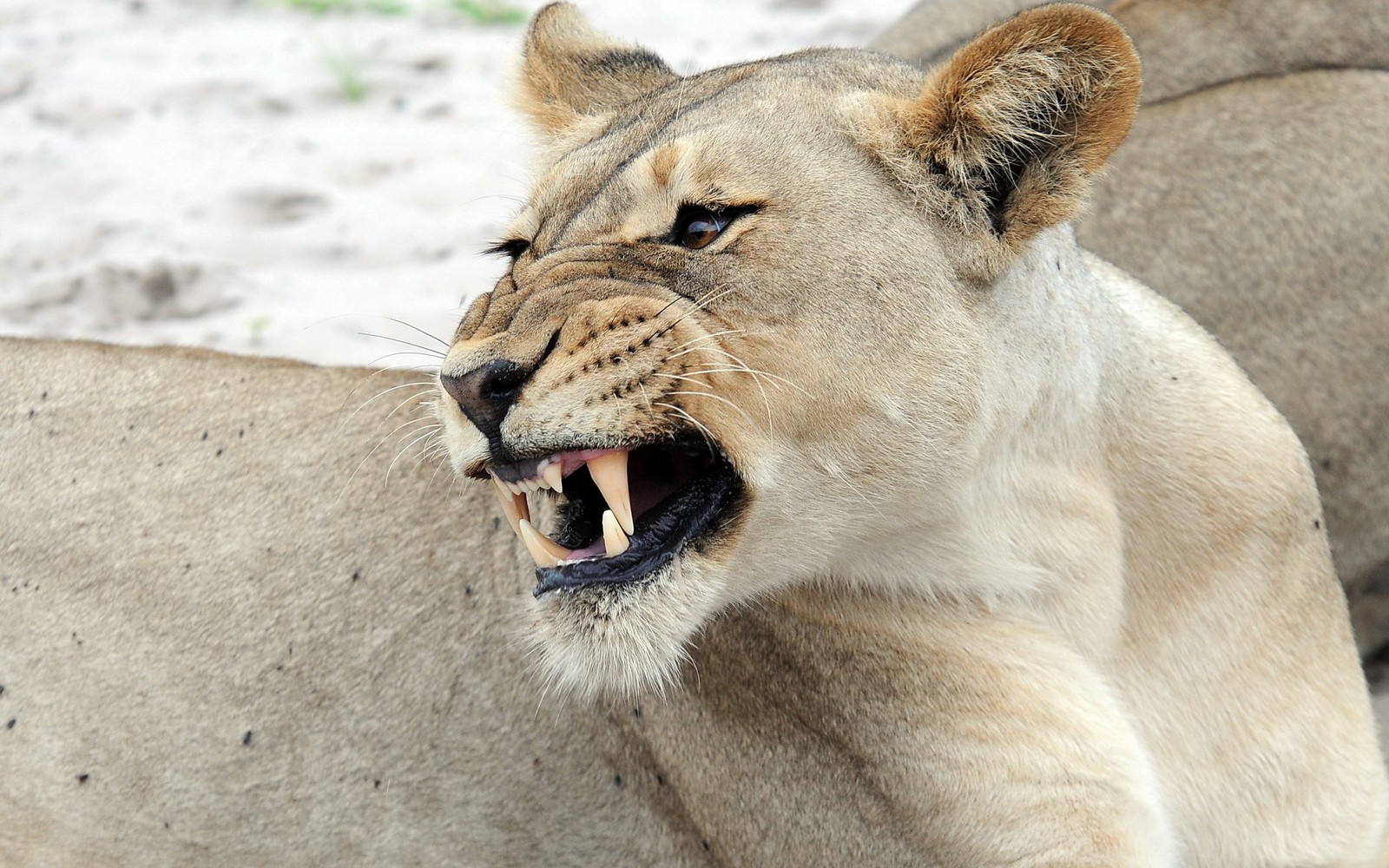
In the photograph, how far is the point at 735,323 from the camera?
80.9 inches

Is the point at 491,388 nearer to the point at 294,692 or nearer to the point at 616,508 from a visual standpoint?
the point at 616,508

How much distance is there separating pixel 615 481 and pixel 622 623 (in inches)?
6.7

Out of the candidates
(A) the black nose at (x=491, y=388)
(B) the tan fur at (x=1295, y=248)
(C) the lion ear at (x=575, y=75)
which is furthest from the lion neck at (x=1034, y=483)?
(B) the tan fur at (x=1295, y=248)

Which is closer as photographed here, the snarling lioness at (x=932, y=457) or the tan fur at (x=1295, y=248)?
the snarling lioness at (x=932, y=457)

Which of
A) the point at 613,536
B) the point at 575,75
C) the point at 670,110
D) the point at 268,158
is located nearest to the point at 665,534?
the point at 613,536

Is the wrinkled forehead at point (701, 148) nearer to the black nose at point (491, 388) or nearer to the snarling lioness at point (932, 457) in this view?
the snarling lioness at point (932, 457)

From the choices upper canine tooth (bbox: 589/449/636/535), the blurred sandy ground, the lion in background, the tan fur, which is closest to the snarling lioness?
upper canine tooth (bbox: 589/449/636/535)

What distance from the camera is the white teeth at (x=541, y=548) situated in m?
2.02

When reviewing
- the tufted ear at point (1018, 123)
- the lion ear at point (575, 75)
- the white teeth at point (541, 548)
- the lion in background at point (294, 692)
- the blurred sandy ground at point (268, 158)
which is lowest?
the blurred sandy ground at point (268, 158)

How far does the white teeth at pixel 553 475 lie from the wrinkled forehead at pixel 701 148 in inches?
13.9

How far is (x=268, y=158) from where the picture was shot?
524 cm

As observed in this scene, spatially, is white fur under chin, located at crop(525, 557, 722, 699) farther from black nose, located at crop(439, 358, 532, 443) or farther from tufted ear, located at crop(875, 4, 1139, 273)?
tufted ear, located at crop(875, 4, 1139, 273)

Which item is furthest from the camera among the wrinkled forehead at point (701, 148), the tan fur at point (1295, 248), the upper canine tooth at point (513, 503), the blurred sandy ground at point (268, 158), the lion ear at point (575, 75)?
the blurred sandy ground at point (268, 158)

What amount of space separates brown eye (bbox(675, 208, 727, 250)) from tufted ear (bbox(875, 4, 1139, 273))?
0.24 metres
